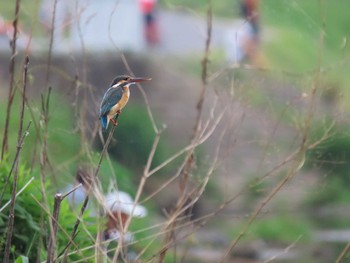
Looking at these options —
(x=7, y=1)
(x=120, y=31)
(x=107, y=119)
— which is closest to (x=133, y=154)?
(x=7, y=1)

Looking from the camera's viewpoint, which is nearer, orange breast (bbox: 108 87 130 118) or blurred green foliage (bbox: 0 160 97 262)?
orange breast (bbox: 108 87 130 118)

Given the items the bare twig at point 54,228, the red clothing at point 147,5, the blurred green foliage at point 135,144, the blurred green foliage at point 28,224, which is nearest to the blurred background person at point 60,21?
the blurred green foliage at point 28,224

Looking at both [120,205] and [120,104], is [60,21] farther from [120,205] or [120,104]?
[120,104]

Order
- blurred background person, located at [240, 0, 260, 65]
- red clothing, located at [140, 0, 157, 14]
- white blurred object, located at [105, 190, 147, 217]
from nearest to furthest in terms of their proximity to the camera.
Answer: white blurred object, located at [105, 190, 147, 217]
blurred background person, located at [240, 0, 260, 65]
red clothing, located at [140, 0, 157, 14]

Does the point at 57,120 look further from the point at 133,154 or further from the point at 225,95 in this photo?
the point at 225,95

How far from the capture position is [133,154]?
19516 millimetres

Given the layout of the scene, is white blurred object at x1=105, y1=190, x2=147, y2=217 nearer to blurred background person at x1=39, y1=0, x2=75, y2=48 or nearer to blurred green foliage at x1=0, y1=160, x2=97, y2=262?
blurred green foliage at x1=0, y1=160, x2=97, y2=262

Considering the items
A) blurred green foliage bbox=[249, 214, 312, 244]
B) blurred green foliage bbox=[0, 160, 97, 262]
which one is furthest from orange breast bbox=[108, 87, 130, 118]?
blurred green foliage bbox=[249, 214, 312, 244]

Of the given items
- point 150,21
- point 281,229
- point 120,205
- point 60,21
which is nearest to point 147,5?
point 150,21

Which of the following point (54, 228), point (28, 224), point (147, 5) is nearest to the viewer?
point (54, 228)

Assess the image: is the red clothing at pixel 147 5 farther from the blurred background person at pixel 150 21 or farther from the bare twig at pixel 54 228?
the bare twig at pixel 54 228

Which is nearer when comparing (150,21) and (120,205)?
(120,205)

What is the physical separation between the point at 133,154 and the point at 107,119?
13648mm

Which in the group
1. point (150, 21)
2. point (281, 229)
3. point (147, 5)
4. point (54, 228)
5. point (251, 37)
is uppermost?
point (54, 228)
